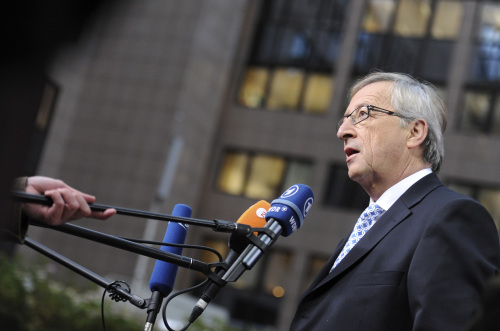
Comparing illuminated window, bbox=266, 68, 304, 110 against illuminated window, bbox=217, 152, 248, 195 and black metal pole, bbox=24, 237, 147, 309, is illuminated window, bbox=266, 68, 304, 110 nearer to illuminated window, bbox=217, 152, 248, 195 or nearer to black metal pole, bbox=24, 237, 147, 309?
illuminated window, bbox=217, 152, 248, 195

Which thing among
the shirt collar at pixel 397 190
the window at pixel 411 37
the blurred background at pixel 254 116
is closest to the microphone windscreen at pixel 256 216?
the shirt collar at pixel 397 190

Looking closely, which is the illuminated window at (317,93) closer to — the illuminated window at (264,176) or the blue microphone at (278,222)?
the illuminated window at (264,176)

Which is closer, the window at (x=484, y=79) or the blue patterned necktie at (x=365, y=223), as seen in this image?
the blue patterned necktie at (x=365, y=223)

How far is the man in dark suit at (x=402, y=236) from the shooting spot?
2297mm

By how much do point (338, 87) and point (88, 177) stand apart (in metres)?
10.6

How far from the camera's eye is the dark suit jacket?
7.43ft

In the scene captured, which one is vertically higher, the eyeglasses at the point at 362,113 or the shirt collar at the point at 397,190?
the eyeglasses at the point at 362,113

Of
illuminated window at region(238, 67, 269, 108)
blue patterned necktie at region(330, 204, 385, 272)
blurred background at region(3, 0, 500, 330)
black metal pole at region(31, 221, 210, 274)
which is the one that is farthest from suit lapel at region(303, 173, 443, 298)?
illuminated window at region(238, 67, 269, 108)

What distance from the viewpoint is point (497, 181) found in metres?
27.3

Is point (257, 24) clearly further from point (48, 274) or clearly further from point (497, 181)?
point (48, 274)

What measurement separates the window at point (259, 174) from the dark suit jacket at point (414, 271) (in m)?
26.1

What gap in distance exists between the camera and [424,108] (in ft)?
10.3

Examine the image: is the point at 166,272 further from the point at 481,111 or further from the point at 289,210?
the point at 481,111

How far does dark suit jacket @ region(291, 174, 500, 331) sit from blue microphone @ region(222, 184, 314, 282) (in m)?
→ 0.25
